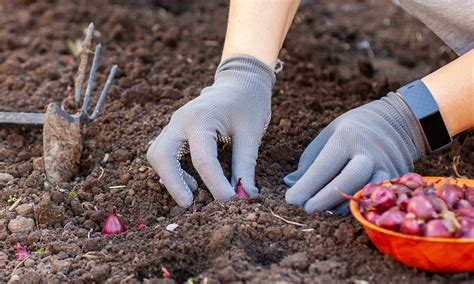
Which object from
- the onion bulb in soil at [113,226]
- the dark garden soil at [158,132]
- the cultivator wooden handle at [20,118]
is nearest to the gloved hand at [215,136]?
the dark garden soil at [158,132]

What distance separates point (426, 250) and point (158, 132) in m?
1.22

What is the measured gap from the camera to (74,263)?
2154 millimetres

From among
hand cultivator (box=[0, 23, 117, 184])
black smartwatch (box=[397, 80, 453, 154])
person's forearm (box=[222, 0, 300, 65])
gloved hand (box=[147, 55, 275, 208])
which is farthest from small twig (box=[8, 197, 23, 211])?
black smartwatch (box=[397, 80, 453, 154])

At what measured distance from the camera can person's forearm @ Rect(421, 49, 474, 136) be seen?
7.82 ft

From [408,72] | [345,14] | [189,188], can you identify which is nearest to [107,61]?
[189,188]

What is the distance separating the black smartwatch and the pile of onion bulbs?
410mm

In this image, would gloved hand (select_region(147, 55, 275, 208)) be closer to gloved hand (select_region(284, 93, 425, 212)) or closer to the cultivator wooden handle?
gloved hand (select_region(284, 93, 425, 212))

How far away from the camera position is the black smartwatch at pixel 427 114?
2.40 metres

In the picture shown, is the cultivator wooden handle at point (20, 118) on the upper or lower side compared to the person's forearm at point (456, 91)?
lower

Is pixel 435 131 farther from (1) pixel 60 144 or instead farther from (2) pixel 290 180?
(1) pixel 60 144

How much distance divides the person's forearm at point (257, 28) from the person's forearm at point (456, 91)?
20.8 inches

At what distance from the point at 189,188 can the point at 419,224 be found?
2.57 feet

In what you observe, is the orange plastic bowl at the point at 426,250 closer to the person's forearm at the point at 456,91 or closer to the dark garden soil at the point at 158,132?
the dark garden soil at the point at 158,132

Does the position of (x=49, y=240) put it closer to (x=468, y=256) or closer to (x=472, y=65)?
(x=468, y=256)
